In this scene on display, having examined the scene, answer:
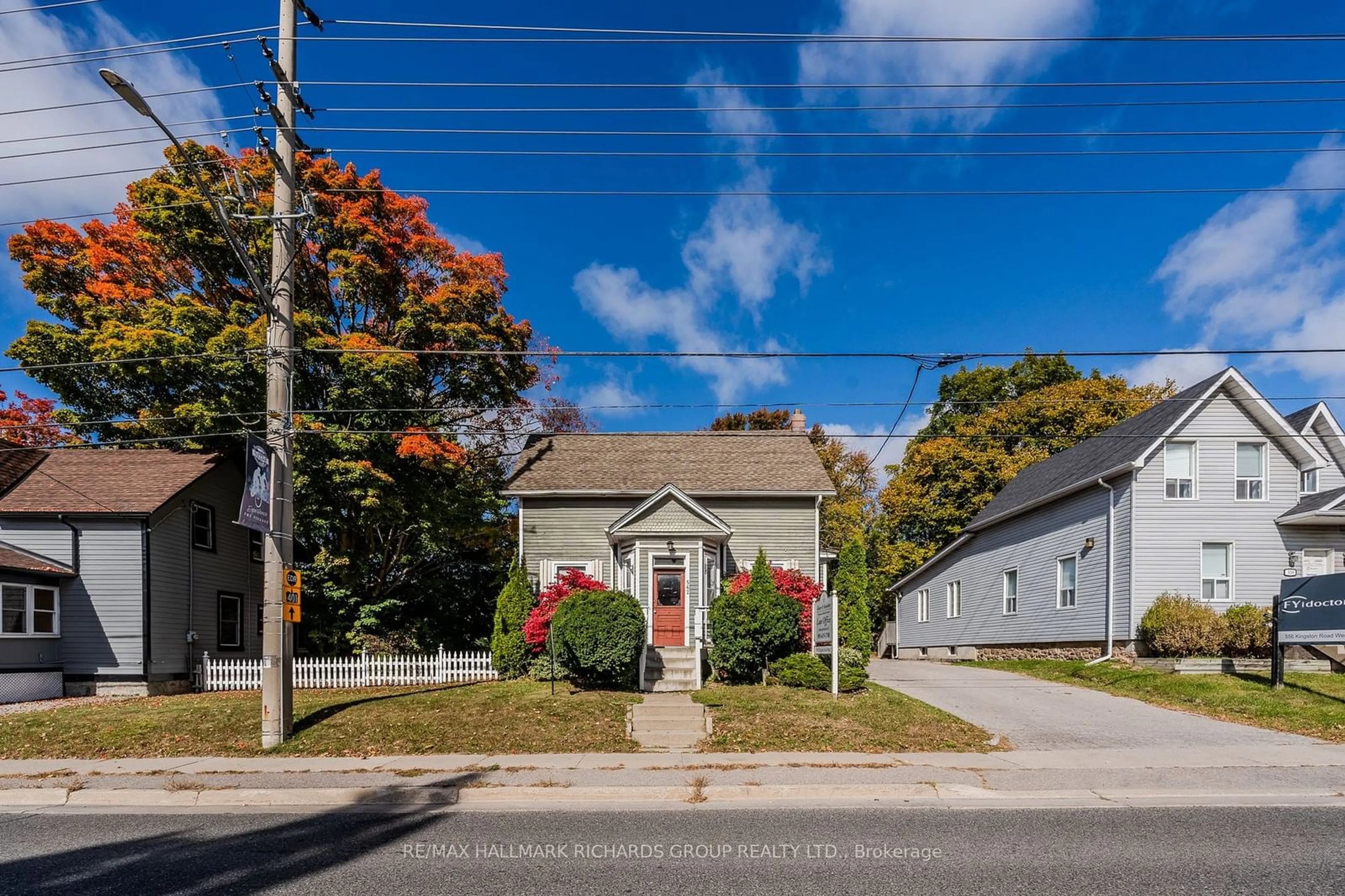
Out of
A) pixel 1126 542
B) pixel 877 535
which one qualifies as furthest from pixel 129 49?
pixel 877 535

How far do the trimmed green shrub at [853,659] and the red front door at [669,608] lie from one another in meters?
4.91

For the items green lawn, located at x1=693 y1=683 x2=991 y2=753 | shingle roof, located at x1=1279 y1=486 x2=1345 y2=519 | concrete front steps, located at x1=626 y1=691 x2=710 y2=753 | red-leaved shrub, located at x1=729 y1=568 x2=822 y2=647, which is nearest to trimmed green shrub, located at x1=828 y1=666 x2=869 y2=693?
green lawn, located at x1=693 y1=683 x2=991 y2=753

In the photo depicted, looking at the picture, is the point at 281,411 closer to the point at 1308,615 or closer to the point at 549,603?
the point at 549,603

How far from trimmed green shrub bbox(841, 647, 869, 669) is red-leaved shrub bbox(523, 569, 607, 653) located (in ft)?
19.2

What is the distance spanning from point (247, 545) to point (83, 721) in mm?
11577

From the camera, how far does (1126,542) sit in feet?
68.4

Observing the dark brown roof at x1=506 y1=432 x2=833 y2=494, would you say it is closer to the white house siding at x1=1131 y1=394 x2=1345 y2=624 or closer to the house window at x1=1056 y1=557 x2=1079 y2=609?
the house window at x1=1056 y1=557 x2=1079 y2=609

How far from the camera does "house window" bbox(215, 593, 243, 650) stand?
73.2 ft

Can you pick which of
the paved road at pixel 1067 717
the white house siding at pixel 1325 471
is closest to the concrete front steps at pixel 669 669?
the paved road at pixel 1067 717

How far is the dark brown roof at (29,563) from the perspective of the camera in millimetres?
17609

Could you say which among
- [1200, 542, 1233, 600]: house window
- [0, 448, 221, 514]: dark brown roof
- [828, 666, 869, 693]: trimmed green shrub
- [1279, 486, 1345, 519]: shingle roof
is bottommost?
[828, 666, 869, 693]: trimmed green shrub

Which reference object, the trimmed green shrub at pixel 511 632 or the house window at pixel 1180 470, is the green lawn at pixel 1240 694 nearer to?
the house window at pixel 1180 470

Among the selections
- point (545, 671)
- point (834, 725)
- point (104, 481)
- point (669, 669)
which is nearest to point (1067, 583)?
point (669, 669)

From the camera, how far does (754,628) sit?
1625cm
